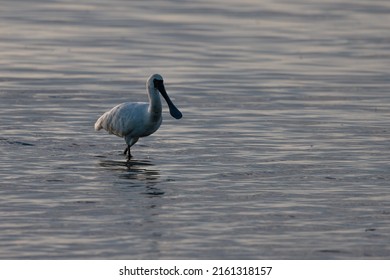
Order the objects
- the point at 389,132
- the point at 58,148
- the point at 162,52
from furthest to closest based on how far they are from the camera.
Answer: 1. the point at 162,52
2. the point at 389,132
3. the point at 58,148

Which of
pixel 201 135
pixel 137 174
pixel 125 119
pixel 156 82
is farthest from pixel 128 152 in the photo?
pixel 201 135

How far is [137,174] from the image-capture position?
14.9 m

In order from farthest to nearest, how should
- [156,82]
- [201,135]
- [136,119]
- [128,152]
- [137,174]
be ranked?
[201,135]
[156,82]
[128,152]
[136,119]
[137,174]

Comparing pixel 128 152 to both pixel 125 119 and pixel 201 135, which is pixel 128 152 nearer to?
pixel 125 119

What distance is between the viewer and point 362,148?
16203 millimetres

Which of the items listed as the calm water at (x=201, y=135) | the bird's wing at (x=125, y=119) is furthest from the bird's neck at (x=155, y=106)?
the calm water at (x=201, y=135)

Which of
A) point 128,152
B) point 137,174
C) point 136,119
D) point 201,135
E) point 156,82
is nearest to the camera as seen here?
point 137,174

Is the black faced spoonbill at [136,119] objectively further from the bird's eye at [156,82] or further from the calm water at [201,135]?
the calm water at [201,135]

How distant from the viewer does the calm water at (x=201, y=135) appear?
38.9 feet

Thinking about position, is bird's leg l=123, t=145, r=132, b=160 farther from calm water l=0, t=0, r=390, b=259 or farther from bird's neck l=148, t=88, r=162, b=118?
bird's neck l=148, t=88, r=162, b=118

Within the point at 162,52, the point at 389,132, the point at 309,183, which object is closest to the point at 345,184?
the point at 309,183

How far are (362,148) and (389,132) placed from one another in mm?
Answer: 1229

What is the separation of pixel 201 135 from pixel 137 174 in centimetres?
231
